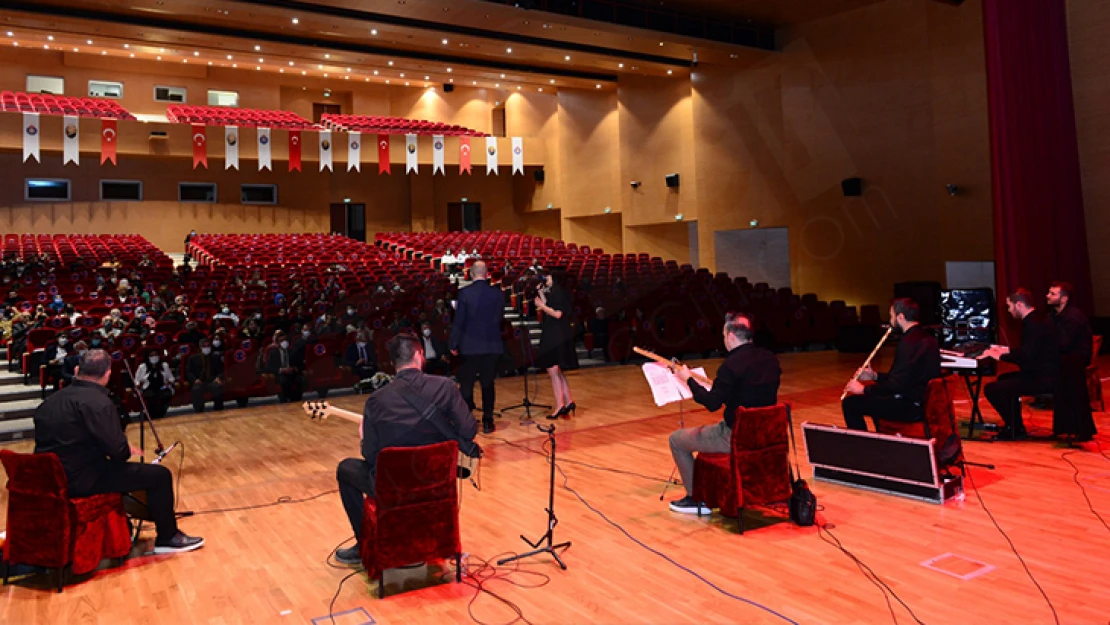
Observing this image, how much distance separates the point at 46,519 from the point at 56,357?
16.9ft

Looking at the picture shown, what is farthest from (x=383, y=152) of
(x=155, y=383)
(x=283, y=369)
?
(x=155, y=383)

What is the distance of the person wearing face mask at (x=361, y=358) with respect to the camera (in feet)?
27.8

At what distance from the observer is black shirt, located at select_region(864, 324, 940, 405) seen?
4180mm

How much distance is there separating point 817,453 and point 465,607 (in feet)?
7.84

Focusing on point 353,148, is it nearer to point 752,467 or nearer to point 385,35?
point 385,35

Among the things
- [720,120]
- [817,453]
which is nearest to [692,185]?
[720,120]

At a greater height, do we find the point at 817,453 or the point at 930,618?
the point at 817,453

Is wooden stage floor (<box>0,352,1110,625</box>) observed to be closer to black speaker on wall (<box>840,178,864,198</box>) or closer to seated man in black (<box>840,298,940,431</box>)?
seated man in black (<box>840,298,940,431</box>)

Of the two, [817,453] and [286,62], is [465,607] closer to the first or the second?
[817,453]

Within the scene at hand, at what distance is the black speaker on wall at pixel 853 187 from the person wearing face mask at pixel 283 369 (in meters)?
9.28

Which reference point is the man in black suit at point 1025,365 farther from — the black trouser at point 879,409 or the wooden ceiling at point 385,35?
the wooden ceiling at point 385,35

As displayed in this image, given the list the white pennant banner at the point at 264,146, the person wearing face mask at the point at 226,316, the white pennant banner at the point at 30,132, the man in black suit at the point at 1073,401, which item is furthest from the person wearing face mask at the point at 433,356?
the white pennant banner at the point at 30,132

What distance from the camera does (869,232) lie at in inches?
506

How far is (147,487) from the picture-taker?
11.3ft
